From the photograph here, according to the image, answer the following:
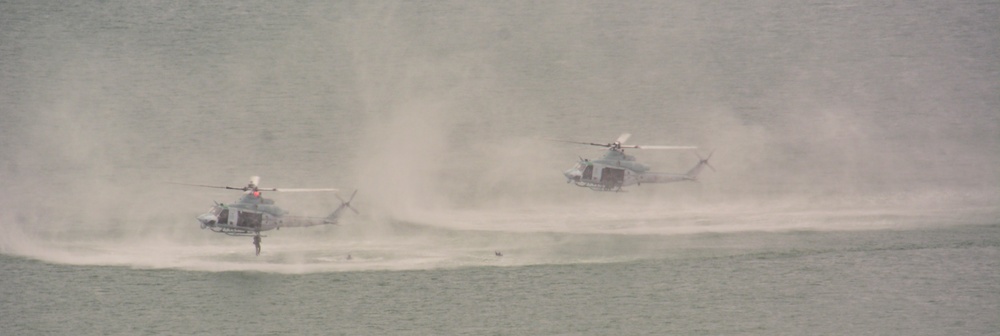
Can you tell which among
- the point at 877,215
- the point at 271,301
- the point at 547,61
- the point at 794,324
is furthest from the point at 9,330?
the point at 547,61

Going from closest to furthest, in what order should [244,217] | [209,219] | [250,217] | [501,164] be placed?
[209,219] < [244,217] < [250,217] < [501,164]

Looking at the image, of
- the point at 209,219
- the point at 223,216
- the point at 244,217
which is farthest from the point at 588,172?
the point at 209,219

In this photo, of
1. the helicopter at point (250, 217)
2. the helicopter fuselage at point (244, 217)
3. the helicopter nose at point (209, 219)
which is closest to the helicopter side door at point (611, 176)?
the helicopter at point (250, 217)

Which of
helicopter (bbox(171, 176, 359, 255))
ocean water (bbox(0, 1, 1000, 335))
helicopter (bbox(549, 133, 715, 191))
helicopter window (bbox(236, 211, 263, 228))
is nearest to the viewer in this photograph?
helicopter (bbox(171, 176, 359, 255))

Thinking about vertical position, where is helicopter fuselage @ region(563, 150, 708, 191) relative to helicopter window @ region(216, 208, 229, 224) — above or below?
above

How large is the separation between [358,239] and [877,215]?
71.6 feet

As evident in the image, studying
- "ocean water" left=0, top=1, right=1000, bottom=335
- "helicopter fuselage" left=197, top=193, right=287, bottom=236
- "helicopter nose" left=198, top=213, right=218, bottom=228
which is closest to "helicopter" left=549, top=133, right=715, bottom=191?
"ocean water" left=0, top=1, right=1000, bottom=335

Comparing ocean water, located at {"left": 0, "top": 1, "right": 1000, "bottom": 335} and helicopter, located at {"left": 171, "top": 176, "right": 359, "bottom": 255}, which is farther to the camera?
ocean water, located at {"left": 0, "top": 1, "right": 1000, "bottom": 335}

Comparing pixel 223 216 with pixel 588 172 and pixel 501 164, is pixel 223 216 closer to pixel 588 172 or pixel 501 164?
pixel 588 172

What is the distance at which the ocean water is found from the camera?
6175 cm

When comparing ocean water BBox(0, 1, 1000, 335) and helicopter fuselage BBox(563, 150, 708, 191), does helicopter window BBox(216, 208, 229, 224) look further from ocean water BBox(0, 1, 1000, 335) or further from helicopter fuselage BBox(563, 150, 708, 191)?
helicopter fuselage BBox(563, 150, 708, 191)

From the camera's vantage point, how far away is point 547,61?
9588 centimetres

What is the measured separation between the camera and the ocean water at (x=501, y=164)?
61.8 m

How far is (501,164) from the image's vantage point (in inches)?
3123
